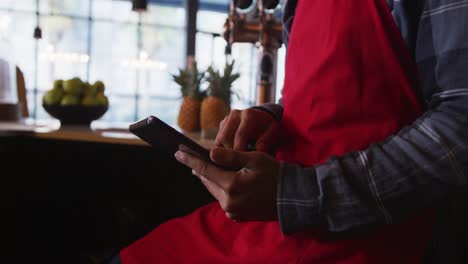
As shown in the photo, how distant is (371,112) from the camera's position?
0.61 m

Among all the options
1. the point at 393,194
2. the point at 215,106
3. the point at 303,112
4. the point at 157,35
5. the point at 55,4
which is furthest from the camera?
the point at 157,35

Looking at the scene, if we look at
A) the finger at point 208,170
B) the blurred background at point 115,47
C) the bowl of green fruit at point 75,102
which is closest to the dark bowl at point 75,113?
the bowl of green fruit at point 75,102

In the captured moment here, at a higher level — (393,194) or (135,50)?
(135,50)

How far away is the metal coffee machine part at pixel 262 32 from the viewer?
1987 mm

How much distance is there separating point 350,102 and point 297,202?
0.16 m

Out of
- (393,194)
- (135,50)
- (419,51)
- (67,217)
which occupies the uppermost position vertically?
(135,50)

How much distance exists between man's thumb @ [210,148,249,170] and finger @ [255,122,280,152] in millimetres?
192

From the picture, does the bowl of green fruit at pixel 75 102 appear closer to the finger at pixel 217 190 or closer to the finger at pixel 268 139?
the finger at pixel 268 139

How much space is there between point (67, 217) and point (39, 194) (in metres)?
0.14

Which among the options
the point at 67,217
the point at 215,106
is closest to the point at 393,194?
the point at 215,106

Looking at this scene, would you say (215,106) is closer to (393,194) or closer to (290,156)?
(290,156)

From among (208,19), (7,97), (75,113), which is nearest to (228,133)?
(75,113)

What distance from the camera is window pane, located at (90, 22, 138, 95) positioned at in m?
9.96

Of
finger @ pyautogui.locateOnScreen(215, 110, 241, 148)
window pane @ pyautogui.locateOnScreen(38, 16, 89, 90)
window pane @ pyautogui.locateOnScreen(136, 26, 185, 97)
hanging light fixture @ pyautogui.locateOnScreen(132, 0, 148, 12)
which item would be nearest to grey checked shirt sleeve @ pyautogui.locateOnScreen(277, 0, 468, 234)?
finger @ pyautogui.locateOnScreen(215, 110, 241, 148)
